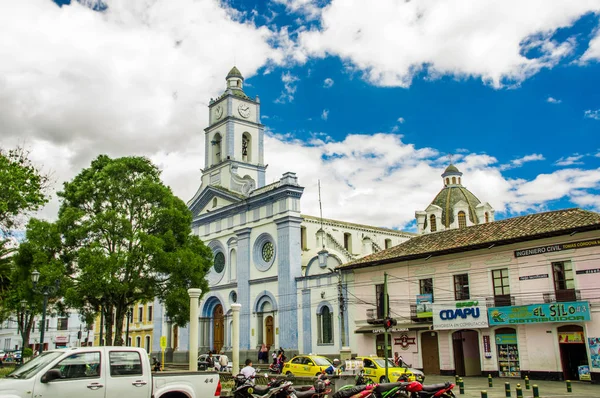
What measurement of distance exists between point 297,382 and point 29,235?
14.8m

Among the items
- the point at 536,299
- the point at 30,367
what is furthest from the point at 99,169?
the point at 536,299

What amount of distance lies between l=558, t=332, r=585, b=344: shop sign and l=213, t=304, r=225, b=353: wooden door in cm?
2641

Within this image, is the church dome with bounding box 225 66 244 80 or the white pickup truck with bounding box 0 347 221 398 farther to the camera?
the church dome with bounding box 225 66 244 80

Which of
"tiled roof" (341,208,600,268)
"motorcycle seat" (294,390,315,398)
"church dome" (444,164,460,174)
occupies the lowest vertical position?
"motorcycle seat" (294,390,315,398)

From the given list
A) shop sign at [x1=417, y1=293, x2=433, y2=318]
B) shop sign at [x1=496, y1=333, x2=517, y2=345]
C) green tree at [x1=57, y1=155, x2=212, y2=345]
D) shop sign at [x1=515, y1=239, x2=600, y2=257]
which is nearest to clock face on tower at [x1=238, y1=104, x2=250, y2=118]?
green tree at [x1=57, y1=155, x2=212, y2=345]

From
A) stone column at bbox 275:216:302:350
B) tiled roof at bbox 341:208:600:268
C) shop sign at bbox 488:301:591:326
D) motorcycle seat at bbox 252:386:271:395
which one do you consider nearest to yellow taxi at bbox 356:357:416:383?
shop sign at bbox 488:301:591:326

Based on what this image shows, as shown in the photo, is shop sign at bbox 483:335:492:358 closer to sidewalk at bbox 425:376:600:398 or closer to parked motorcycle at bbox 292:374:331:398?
sidewalk at bbox 425:376:600:398

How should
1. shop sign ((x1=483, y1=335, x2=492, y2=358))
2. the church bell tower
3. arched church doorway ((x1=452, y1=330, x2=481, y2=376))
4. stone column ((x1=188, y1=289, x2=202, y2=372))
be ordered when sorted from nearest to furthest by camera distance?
stone column ((x1=188, y1=289, x2=202, y2=372))
shop sign ((x1=483, y1=335, x2=492, y2=358))
arched church doorway ((x1=452, y1=330, x2=481, y2=376))
the church bell tower

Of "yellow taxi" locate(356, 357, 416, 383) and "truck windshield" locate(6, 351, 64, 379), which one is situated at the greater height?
"truck windshield" locate(6, 351, 64, 379)

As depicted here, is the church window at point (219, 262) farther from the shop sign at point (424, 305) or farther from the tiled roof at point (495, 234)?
the shop sign at point (424, 305)

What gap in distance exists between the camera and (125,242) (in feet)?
89.7

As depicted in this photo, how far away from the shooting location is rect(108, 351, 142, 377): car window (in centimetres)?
1163

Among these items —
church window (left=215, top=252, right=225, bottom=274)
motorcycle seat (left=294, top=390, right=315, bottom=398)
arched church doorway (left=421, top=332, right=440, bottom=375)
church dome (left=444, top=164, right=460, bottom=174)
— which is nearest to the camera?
motorcycle seat (left=294, top=390, right=315, bottom=398)

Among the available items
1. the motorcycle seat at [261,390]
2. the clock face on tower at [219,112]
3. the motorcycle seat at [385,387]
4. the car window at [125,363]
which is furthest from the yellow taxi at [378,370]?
the clock face on tower at [219,112]
